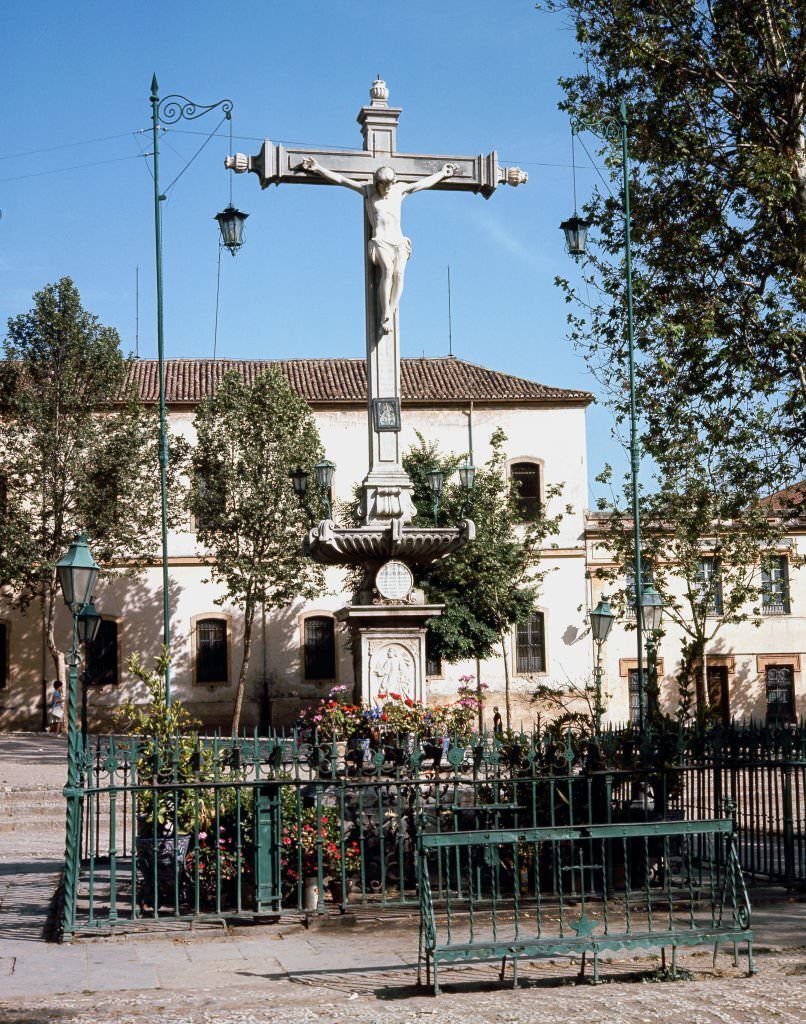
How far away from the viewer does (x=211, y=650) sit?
34.9 meters

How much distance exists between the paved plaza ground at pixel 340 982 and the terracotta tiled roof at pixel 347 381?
2719cm

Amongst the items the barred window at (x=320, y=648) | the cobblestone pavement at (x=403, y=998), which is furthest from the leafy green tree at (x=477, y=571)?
the cobblestone pavement at (x=403, y=998)

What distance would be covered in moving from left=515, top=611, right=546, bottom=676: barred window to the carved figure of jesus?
2361 centimetres

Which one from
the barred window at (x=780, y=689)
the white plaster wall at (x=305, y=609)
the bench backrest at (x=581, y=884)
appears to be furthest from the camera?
the barred window at (x=780, y=689)

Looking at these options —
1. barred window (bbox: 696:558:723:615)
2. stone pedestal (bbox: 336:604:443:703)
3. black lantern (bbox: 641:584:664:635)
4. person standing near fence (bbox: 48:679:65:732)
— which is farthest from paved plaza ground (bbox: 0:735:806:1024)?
person standing near fence (bbox: 48:679:65:732)

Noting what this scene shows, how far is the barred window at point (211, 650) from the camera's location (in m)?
34.8

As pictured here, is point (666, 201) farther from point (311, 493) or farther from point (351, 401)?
point (351, 401)

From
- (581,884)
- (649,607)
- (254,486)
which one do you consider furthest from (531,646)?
(581,884)

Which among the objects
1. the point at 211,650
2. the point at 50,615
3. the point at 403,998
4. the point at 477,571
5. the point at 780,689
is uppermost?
the point at 477,571

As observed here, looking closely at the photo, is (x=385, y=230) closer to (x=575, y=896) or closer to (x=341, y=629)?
(x=575, y=896)

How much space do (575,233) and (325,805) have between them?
901 cm

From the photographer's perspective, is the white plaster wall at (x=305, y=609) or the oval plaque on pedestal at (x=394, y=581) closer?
the oval plaque on pedestal at (x=394, y=581)

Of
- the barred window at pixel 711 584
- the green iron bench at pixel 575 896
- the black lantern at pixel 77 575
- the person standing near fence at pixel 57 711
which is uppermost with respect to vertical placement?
the barred window at pixel 711 584

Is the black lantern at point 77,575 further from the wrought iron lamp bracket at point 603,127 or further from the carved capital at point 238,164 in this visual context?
the wrought iron lamp bracket at point 603,127
